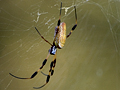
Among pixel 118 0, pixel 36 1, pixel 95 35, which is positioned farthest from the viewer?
pixel 95 35

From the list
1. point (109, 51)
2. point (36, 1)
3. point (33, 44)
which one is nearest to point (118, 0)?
point (109, 51)

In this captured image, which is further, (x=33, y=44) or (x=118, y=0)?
(x=118, y=0)

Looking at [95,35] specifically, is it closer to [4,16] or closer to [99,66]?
[99,66]

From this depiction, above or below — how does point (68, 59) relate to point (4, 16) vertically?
below

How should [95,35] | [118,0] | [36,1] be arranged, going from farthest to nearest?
[95,35]
[118,0]
[36,1]

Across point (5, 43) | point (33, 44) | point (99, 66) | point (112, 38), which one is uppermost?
point (5, 43)

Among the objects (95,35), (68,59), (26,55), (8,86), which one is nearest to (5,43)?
(26,55)
